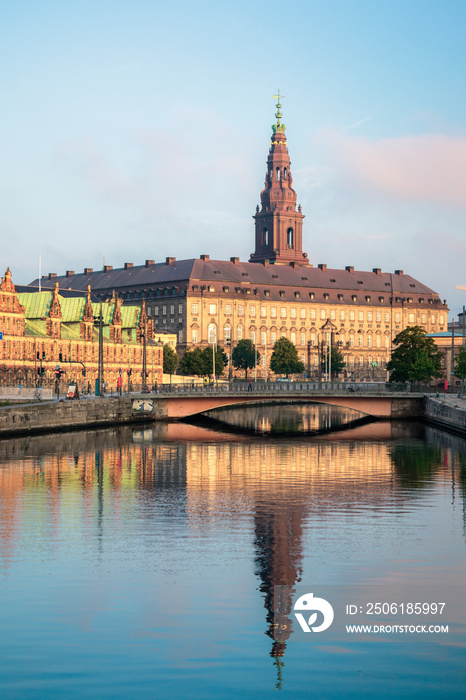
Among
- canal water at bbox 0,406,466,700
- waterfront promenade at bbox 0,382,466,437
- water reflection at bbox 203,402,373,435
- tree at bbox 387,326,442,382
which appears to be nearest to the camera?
canal water at bbox 0,406,466,700

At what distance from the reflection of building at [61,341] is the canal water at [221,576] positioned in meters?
75.1

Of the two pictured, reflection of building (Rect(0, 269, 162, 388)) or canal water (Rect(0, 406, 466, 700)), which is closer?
canal water (Rect(0, 406, 466, 700))

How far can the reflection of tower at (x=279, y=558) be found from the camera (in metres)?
27.3

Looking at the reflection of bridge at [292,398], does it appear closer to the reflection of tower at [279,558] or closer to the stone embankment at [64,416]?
the stone embankment at [64,416]

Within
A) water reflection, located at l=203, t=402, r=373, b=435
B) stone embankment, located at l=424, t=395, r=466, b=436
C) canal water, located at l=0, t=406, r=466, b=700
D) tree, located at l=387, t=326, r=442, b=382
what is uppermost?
tree, located at l=387, t=326, r=442, b=382

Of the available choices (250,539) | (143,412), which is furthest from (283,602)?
(143,412)

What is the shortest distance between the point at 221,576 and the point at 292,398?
90.7m

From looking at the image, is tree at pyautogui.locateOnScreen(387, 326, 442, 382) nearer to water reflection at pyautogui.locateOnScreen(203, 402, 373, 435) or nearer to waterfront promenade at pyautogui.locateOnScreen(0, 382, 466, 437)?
water reflection at pyautogui.locateOnScreen(203, 402, 373, 435)

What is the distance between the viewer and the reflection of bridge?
405 feet

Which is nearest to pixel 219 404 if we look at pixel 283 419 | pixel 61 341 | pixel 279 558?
pixel 283 419

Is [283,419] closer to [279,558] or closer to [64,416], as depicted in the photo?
[64,416]

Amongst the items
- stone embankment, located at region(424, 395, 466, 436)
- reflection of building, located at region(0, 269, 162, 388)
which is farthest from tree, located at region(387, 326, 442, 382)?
reflection of building, located at region(0, 269, 162, 388)

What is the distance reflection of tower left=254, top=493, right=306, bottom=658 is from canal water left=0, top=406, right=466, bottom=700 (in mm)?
88

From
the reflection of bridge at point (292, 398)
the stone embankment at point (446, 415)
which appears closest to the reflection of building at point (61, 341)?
the reflection of bridge at point (292, 398)
